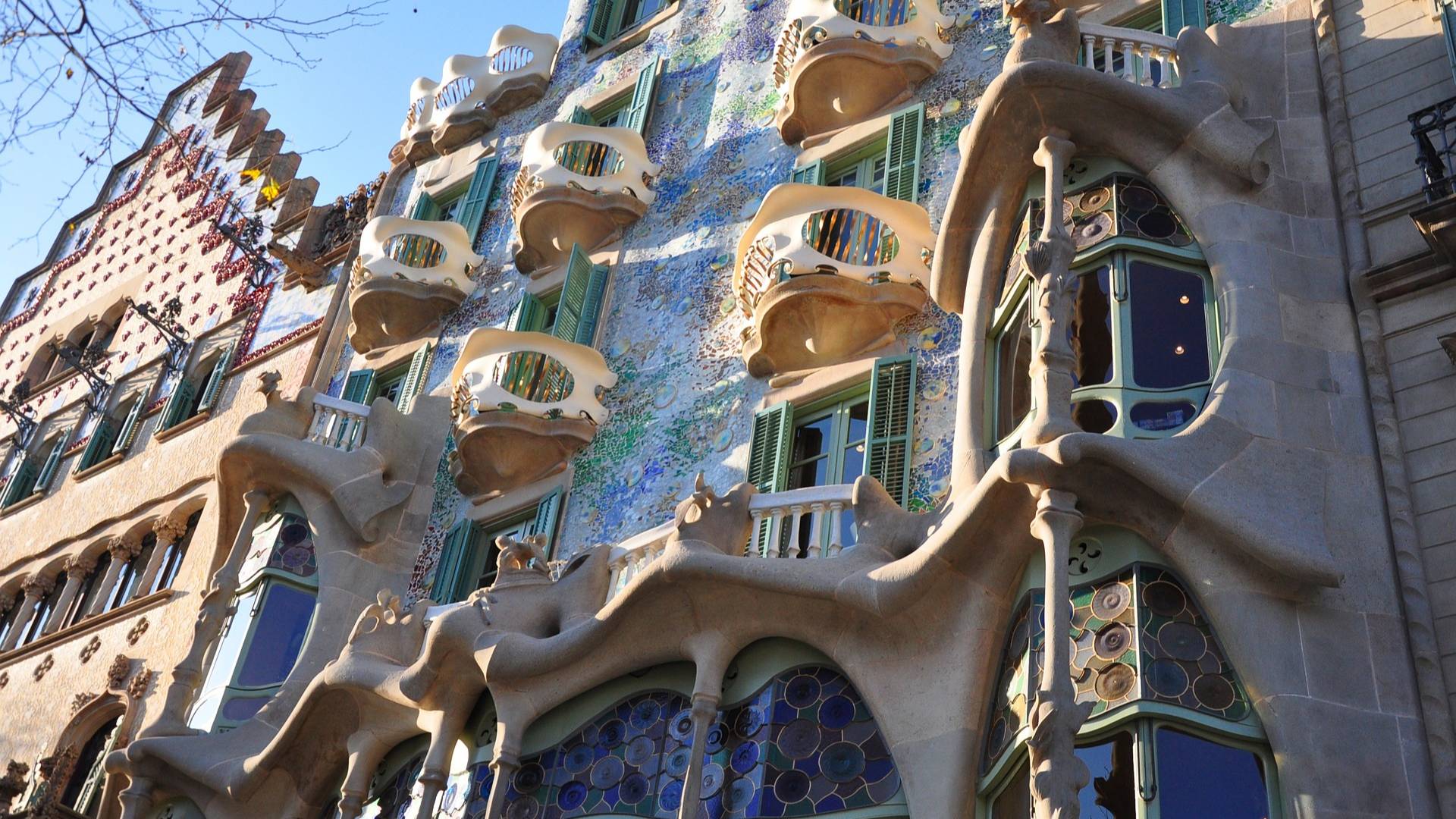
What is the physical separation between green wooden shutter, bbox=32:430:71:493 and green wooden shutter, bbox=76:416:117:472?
0.67 metres

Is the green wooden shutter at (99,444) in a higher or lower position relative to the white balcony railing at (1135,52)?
higher

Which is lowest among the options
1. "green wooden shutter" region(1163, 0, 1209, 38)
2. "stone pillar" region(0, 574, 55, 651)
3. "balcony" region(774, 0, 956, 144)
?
"stone pillar" region(0, 574, 55, 651)

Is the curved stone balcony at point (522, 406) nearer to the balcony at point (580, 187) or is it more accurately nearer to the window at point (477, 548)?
the window at point (477, 548)

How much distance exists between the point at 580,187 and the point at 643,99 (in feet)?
5.75

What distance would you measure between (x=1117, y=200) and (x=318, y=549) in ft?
27.0

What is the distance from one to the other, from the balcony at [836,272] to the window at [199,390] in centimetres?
967

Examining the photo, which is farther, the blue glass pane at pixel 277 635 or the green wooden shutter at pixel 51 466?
the green wooden shutter at pixel 51 466

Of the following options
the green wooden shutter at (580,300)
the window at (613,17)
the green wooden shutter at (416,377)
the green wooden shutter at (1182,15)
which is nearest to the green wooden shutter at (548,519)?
the green wooden shutter at (580,300)

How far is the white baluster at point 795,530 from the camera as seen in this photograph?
1104 cm

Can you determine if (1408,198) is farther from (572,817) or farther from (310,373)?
(310,373)

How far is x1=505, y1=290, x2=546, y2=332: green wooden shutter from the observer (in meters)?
16.8

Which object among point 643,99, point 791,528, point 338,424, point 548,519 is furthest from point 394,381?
Answer: point 791,528

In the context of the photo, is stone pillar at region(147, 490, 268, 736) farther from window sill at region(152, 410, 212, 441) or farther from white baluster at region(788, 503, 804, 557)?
white baluster at region(788, 503, 804, 557)

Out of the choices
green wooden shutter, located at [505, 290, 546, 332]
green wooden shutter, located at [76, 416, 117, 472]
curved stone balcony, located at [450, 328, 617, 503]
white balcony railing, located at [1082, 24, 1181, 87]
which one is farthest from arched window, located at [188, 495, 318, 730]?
white balcony railing, located at [1082, 24, 1181, 87]
